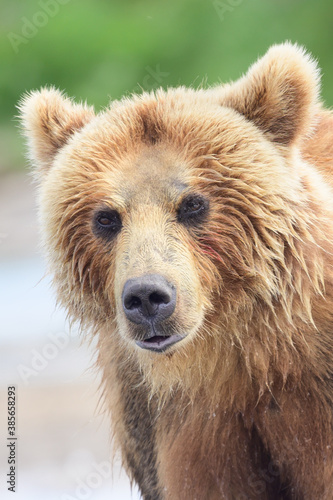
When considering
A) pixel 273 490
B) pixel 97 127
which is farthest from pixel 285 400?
pixel 97 127

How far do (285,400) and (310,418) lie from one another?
5.0 inches

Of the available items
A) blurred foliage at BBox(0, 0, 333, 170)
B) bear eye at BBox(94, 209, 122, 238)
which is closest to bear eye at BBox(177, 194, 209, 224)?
bear eye at BBox(94, 209, 122, 238)

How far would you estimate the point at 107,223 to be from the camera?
4.04m

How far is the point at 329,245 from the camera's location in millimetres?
4035

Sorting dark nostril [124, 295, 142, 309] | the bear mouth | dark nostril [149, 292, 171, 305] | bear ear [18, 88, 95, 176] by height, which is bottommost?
the bear mouth

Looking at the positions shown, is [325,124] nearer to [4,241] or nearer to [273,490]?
[273,490]

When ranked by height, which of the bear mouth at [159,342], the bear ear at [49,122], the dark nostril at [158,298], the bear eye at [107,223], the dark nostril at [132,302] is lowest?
the bear mouth at [159,342]

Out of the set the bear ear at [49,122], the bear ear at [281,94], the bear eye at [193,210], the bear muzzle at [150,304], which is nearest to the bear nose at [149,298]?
the bear muzzle at [150,304]

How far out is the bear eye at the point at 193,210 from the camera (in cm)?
393

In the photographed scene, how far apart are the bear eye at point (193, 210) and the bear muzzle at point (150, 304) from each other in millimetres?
382

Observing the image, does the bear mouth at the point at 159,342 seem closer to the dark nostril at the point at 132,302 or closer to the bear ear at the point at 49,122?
the dark nostril at the point at 132,302

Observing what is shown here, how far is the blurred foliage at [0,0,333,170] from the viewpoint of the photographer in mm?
12789

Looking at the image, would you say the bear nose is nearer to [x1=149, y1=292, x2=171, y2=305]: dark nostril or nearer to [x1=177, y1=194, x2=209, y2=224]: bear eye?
[x1=149, y1=292, x2=171, y2=305]: dark nostril

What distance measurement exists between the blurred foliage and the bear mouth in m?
9.10
